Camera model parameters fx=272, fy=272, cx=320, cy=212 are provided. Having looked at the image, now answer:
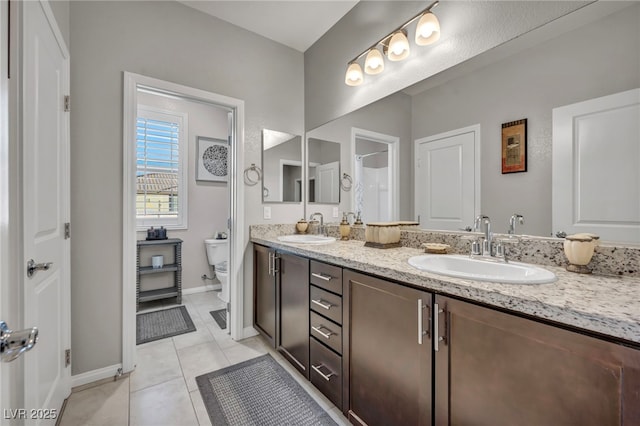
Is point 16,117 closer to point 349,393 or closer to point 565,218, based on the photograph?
point 349,393

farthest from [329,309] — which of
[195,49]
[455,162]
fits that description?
[195,49]

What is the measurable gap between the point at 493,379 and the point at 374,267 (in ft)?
1.74

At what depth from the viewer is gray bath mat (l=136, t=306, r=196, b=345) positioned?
2369mm

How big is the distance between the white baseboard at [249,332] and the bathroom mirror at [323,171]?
1.30m

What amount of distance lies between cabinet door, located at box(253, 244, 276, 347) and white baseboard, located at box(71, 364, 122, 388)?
3.21 ft

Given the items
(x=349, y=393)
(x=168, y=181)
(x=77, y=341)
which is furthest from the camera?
(x=168, y=181)

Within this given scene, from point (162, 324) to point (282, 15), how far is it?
2.98 meters

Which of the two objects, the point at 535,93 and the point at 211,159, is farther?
the point at 211,159

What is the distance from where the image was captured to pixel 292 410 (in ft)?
4.91

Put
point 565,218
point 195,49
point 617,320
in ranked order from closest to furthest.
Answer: point 617,320 → point 565,218 → point 195,49

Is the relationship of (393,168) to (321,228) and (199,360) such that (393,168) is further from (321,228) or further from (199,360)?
(199,360)

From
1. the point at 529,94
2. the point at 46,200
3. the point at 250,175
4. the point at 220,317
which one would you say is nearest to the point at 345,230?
the point at 250,175

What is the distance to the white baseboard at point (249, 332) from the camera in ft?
7.73

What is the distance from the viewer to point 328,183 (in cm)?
254
